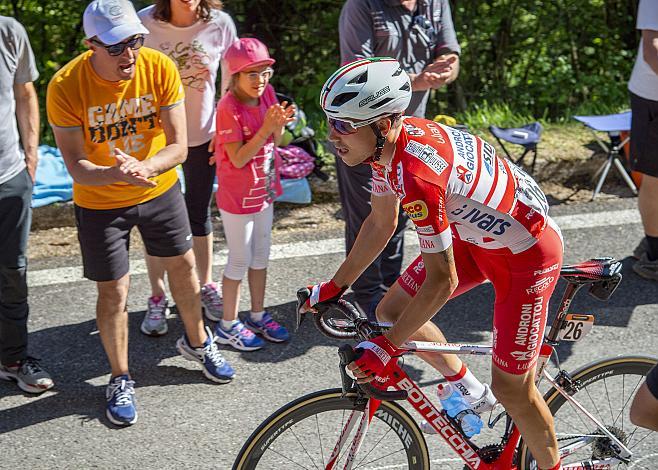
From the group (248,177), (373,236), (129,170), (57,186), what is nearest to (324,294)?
Result: (373,236)

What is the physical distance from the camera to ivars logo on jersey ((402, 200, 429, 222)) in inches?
122

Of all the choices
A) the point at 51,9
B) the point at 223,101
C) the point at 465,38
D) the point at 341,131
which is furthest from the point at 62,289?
the point at 465,38

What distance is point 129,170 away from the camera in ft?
14.1

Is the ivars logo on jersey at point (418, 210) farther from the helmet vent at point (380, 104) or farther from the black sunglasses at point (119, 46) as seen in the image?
the black sunglasses at point (119, 46)

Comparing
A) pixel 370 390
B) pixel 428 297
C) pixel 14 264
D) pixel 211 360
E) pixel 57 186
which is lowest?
pixel 57 186

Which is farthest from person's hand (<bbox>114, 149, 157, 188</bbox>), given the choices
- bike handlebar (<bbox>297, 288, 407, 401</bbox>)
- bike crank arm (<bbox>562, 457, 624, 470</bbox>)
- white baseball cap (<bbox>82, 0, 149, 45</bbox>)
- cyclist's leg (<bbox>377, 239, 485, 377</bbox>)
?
bike crank arm (<bbox>562, 457, 624, 470</bbox>)

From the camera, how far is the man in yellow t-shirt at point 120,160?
4281mm

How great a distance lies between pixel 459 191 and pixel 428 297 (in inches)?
15.8

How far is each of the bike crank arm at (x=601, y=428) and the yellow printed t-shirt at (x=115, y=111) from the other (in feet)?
7.06

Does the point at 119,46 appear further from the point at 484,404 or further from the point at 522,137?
the point at 522,137

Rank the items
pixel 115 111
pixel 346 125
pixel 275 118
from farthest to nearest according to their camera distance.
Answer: pixel 275 118
pixel 115 111
pixel 346 125

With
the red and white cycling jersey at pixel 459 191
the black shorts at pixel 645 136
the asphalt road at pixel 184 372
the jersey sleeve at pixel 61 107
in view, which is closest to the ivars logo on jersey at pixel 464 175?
the red and white cycling jersey at pixel 459 191

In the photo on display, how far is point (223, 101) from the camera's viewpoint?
200 inches

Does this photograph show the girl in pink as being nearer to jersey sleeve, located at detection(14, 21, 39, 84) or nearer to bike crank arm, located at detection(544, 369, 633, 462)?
jersey sleeve, located at detection(14, 21, 39, 84)
